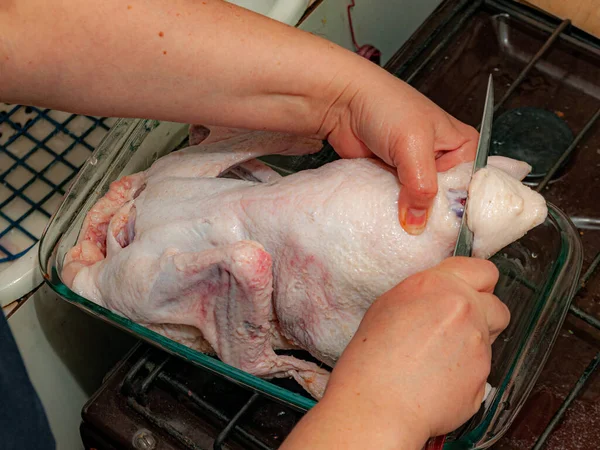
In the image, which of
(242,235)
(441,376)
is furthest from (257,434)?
(441,376)

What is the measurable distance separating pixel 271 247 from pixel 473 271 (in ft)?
1.03

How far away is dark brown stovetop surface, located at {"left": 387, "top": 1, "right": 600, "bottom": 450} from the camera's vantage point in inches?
49.8

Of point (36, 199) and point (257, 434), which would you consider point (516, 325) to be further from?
point (36, 199)

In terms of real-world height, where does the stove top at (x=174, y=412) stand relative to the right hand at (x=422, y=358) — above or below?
below

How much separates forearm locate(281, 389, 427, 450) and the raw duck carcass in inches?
10.6

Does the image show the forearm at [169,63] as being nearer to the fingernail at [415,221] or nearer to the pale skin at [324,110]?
the pale skin at [324,110]

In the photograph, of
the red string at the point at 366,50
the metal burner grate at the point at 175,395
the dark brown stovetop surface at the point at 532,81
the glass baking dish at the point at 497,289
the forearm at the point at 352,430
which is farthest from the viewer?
the red string at the point at 366,50

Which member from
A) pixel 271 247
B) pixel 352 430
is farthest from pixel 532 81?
pixel 352 430

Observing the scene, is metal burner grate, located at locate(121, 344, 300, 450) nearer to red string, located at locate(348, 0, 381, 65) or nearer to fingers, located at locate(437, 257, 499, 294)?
fingers, located at locate(437, 257, 499, 294)

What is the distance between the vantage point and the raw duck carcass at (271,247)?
0.93m

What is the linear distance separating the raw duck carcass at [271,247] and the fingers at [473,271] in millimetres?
79

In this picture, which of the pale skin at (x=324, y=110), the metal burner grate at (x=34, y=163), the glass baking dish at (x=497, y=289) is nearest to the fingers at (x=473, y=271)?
the pale skin at (x=324, y=110)

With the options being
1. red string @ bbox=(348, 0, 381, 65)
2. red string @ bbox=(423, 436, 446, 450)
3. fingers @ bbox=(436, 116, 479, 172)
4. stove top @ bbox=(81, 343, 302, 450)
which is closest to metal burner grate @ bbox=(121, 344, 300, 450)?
stove top @ bbox=(81, 343, 302, 450)

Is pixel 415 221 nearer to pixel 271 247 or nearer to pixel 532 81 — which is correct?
pixel 271 247
